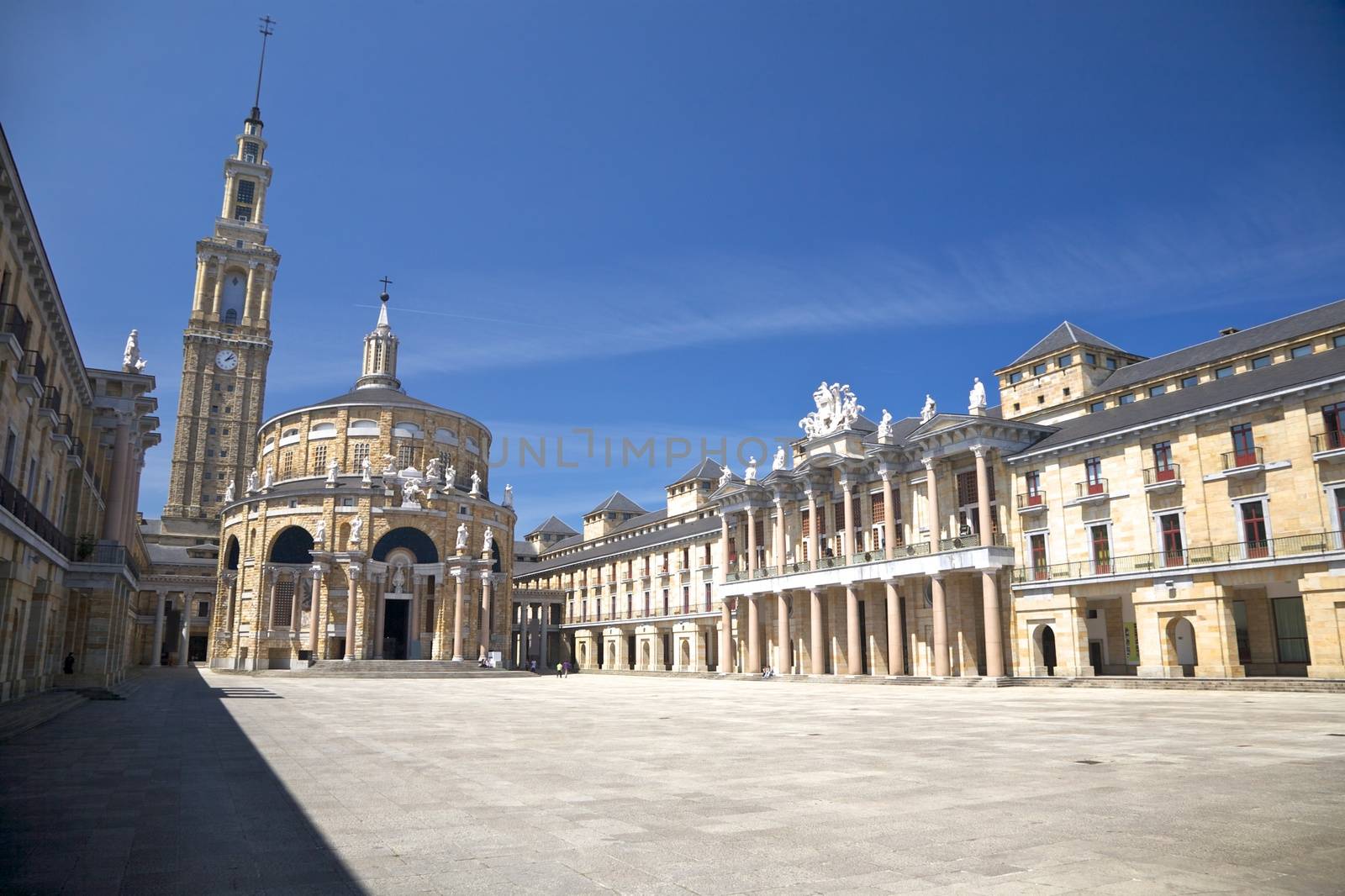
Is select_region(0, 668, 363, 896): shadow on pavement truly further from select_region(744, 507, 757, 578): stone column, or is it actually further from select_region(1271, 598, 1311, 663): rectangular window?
select_region(744, 507, 757, 578): stone column

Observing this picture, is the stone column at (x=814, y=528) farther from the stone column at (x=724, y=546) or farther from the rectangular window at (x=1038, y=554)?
the rectangular window at (x=1038, y=554)

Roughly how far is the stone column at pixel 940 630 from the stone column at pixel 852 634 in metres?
6.46

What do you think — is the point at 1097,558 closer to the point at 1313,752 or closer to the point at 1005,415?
the point at 1005,415

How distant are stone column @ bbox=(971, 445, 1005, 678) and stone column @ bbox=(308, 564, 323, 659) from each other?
44796 mm

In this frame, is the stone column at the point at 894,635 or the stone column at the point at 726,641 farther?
the stone column at the point at 726,641

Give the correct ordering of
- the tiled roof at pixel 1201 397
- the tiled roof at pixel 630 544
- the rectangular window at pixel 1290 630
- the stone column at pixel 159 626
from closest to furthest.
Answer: the tiled roof at pixel 1201 397 < the rectangular window at pixel 1290 630 < the tiled roof at pixel 630 544 < the stone column at pixel 159 626

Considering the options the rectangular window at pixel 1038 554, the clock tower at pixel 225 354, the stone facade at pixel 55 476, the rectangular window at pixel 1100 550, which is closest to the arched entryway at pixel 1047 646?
the rectangular window at pixel 1038 554

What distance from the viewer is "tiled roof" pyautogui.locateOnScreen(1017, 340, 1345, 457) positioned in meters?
34.8

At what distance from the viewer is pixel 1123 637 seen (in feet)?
150

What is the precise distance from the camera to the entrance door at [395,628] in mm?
68438

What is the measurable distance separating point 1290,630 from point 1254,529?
8049mm

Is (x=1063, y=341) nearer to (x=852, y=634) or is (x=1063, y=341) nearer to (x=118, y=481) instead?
(x=852, y=634)

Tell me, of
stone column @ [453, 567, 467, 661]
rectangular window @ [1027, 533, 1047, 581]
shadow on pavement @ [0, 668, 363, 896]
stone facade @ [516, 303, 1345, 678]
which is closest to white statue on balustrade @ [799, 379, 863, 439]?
stone facade @ [516, 303, 1345, 678]

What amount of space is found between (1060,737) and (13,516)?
23418 millimetres
